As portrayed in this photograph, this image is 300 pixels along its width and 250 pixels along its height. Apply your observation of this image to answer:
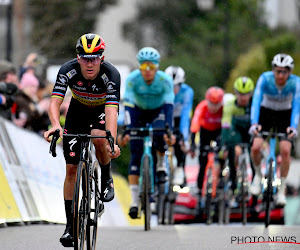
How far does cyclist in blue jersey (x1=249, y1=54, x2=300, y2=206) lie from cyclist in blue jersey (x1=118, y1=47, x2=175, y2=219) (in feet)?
4.12

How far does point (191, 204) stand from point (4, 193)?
707 centimetres

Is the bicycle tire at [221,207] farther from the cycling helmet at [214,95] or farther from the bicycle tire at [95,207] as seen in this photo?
the bicycle tire at [95,207]

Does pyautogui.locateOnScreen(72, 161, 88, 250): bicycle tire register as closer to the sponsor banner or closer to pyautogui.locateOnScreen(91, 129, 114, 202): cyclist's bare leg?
pyautogui.locateOnScreen(91, 129, 114, 202): cyclist's bare leg

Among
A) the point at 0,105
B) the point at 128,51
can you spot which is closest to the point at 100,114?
the point at 0,105

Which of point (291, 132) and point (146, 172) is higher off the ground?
point (291, 132)

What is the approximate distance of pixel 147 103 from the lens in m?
13.6

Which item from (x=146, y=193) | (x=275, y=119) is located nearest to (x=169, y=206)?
(x=275, y=119)

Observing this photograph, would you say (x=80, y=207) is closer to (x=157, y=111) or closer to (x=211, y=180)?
(x=157, y=111)

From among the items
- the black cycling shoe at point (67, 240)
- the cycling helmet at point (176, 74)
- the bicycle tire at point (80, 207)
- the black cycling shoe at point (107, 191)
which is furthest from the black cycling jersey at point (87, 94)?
the cycling helmet at point (176, 74)

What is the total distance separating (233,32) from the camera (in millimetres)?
65375

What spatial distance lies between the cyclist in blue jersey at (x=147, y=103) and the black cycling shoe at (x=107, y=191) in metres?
3.28

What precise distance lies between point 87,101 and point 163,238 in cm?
267

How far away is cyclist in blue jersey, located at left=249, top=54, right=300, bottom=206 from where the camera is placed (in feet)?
43.5

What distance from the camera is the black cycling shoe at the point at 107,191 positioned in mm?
9484
